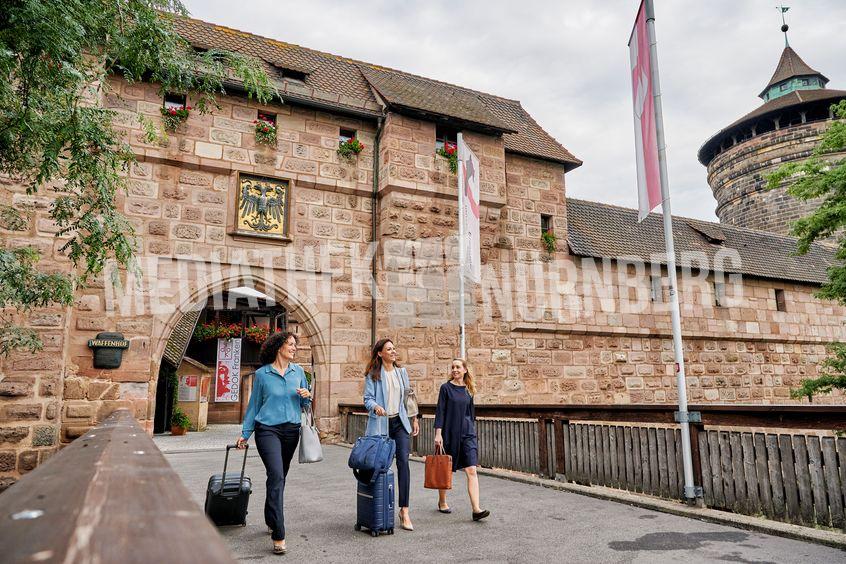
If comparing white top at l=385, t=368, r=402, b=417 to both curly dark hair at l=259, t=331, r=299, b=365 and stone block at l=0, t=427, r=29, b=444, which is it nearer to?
curly dark hair at l=259, t=331, r=299, b=365

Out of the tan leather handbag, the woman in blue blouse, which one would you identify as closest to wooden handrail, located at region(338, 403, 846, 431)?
the tan leather handbag

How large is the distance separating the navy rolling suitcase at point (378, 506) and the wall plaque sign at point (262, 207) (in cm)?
854

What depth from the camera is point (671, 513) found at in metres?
5.75

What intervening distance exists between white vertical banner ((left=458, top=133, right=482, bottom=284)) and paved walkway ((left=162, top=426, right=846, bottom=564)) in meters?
6.09

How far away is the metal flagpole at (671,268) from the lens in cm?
599

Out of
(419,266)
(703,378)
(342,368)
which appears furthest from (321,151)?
(703,378)

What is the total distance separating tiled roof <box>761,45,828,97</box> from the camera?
36.2 meters

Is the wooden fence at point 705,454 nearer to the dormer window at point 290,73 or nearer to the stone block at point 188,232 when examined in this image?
the stone block at point 188,232

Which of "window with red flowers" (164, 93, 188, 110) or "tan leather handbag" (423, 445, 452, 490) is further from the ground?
"window with red flowers" (164, 93, 188, 110)

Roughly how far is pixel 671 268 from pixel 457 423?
2.93 m

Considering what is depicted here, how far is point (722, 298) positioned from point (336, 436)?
43.3 ft

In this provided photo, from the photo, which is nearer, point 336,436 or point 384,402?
point 384,402

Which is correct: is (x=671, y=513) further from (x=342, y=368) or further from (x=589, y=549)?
(x=342, y=368)

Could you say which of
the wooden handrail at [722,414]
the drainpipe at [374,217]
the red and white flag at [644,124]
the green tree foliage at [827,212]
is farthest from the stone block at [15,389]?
the green tree foliage at [827,212]
